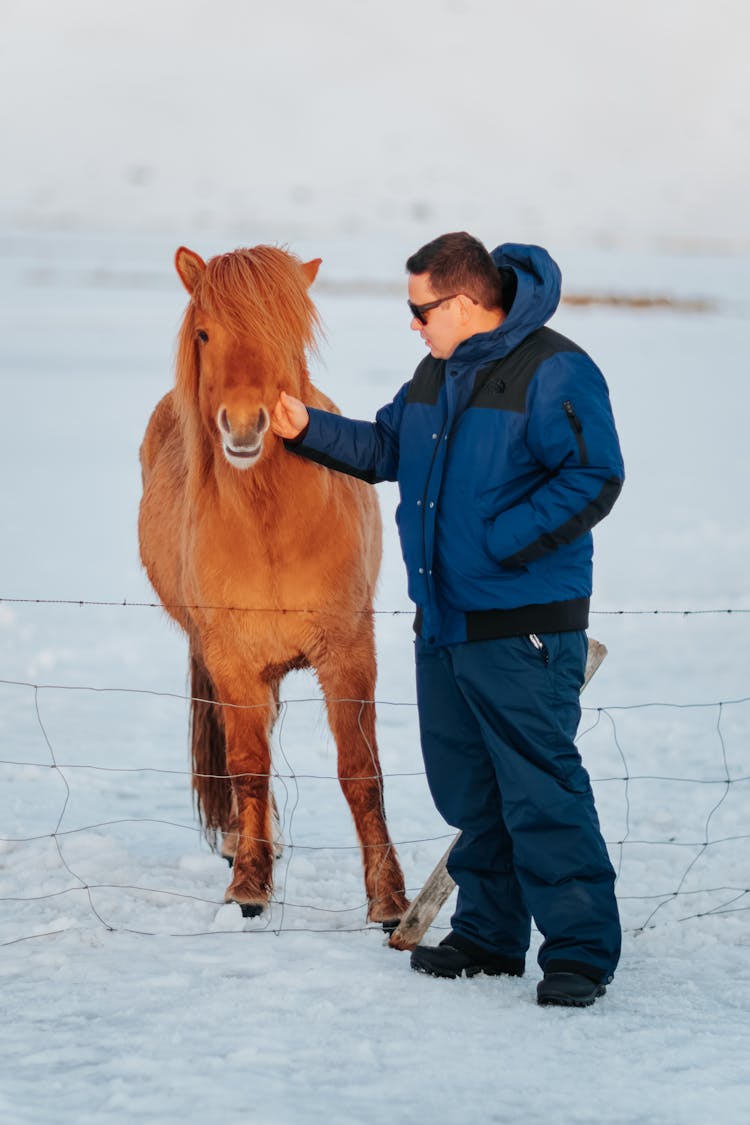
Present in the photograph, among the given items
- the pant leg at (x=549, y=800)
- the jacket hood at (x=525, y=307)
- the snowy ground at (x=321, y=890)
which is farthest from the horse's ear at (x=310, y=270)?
the snowy ground at (x=321, y=890)

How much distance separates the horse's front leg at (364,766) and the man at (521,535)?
0.55 metres

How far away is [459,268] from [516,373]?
11.9 inches

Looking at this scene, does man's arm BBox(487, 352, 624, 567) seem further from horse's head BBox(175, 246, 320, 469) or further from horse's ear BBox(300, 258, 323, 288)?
horse's ear BBox(300, 258, 323, 288)

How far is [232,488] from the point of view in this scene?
3.85m

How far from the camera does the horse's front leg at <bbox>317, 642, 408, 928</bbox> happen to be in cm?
393

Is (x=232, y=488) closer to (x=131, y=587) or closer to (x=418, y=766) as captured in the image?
(x=418, y=766)

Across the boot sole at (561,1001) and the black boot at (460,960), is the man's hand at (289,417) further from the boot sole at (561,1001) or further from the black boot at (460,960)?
the boot sole at (561,1001)

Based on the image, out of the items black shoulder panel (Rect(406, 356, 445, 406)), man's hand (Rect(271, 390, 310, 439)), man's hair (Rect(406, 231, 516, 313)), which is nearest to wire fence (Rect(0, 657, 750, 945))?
man's hand (Rect(271, 390, 310, 439))

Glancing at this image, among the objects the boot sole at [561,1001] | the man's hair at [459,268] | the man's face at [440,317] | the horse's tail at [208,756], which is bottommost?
the boot sole at [561,1001]

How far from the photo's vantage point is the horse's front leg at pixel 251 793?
13.2ft

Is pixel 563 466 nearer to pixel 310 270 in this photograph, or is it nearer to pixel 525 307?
pixel 525 307

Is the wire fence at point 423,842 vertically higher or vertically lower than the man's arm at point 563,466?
lower

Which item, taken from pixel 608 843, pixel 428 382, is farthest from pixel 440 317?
pixel 608 843

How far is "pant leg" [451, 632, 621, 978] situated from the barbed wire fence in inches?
17.3
